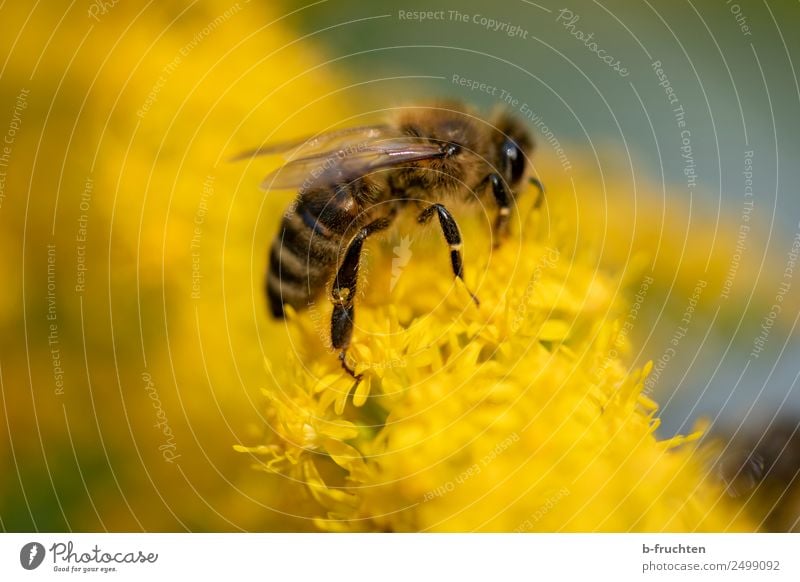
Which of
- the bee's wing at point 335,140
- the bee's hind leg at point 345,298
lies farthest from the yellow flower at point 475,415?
the bee's wing at point 335,140

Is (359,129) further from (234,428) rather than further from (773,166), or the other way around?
(773,166)

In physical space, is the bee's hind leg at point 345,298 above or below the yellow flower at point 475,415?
above

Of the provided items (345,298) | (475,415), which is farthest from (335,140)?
(475,415)

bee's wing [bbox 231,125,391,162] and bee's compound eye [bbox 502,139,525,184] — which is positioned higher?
bee's wing [bbox 231,125,391,162]

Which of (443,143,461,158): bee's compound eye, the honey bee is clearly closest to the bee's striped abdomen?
the honey bee

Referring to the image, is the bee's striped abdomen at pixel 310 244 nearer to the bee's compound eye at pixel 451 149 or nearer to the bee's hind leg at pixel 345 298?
the bee's hind leg at pixel 345 298

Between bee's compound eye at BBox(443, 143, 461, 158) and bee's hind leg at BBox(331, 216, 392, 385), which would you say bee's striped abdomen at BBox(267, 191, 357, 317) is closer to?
bee's hind leg at BBox(331, 216, 392, 385)
